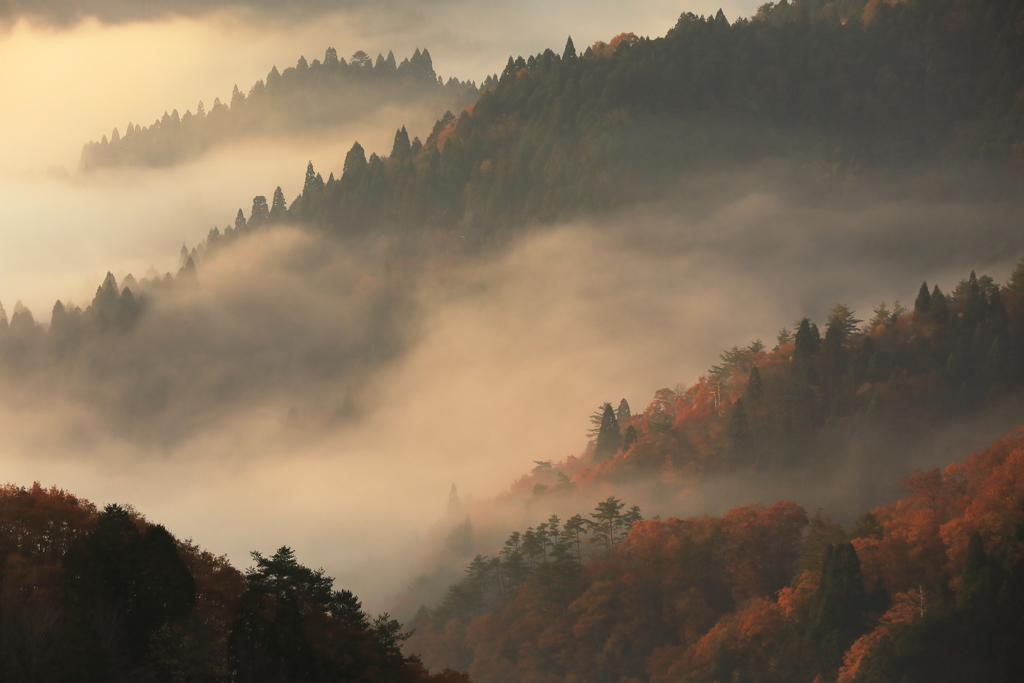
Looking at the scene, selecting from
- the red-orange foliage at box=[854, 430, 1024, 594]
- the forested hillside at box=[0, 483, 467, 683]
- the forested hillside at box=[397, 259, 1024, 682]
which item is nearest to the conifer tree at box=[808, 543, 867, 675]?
the forested hillside at box=[397, 259, 1024, 682]

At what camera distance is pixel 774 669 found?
15462cm

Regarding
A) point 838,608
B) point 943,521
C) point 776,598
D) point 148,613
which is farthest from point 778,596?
point 148,613

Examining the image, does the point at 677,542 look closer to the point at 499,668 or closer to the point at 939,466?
the point at 499,668

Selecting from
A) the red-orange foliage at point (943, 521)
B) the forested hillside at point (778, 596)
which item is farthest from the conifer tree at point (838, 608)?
the red-orange foliage at point (943, 521)

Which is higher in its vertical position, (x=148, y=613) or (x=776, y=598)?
(x=148, y=613)

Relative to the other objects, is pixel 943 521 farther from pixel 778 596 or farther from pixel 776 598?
pixel 776 598

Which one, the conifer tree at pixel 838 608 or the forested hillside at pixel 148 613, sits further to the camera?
the conifer tree at pixel 838 608

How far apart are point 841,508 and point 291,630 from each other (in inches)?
5278

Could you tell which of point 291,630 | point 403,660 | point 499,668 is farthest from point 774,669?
point 291,630

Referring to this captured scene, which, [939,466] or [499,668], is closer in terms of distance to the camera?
[499,668]

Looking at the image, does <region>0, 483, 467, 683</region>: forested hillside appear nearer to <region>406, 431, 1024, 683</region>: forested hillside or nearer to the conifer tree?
the conifer tree

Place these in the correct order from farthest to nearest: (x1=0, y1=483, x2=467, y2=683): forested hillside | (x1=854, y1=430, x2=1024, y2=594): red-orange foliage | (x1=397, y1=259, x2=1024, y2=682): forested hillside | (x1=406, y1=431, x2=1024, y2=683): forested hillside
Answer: (x1=854, y1=430, x2=1024, y2=594): red-orange foliage → (x1=397, y1=259, x2=1024, y2=682): forested hillside → (x1=406, y1=431, x2=1024, y2=683): forested hillside → (x1=0, y1=483, x2=467, y2=683): forested hillside

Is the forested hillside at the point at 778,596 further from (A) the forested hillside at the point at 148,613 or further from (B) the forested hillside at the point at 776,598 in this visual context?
(A) the forested hillside at the point at 148,613

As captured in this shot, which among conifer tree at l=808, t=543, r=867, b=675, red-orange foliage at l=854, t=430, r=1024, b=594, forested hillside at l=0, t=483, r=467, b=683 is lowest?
conifer tree at l=808, t=543, r=867, b=675
